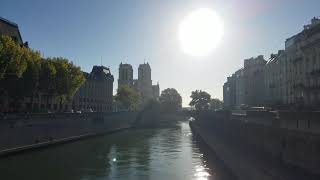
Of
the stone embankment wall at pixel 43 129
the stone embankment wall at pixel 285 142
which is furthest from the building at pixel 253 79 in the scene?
the stone embankment wall at pixel 285 142

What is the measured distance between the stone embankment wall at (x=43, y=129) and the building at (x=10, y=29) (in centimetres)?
2059

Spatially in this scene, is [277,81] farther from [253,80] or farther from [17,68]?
[17,68]

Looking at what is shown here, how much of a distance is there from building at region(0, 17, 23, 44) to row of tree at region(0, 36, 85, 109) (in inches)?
259

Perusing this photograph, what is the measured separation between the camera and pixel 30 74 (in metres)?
83.2

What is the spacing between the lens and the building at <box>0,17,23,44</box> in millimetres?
92062

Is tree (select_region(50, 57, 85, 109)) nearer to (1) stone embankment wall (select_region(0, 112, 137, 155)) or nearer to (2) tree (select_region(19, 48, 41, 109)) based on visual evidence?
(1) stone embankment wall (select_region(0, 112, 137, 155))

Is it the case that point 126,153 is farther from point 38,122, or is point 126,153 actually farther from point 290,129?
point 290,129

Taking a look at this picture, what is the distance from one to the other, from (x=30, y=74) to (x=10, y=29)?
18367 mm

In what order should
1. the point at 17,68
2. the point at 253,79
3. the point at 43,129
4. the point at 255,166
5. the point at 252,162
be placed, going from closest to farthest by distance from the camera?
the point at 255,166
the point at 252,162
the point at 17,68
the point at 43,129
the point at 253,79

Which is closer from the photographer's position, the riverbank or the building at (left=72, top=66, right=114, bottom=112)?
the riverbank

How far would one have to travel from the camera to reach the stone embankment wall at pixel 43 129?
202 feet

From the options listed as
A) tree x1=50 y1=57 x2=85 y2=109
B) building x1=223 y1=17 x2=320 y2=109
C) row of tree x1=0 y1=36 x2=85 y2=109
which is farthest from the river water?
tree x1=50 y1=57 x2=85 y2=109

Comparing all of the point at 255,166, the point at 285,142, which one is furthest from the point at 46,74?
the point at 285,142

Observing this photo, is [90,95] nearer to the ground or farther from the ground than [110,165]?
farther from the ground
